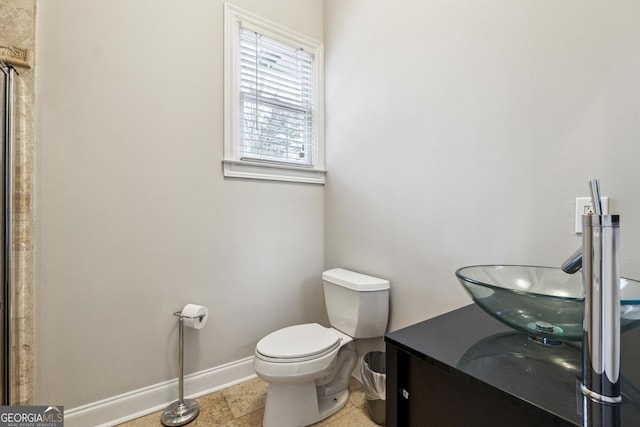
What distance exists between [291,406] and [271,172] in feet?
4.51

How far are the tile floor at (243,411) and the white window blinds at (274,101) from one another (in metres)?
1.48

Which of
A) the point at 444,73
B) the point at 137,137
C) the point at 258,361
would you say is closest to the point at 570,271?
the point at 444,73

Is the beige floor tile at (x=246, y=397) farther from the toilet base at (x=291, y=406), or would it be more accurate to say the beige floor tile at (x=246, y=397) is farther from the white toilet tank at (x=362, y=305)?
the white toilet tank at (x=362, y=305)

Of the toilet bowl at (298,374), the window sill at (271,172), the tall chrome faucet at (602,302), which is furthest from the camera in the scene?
the window sill at (271,172)

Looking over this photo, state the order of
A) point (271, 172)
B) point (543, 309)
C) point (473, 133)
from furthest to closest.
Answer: point (271, 172), point (473, 133), point (543, 309)

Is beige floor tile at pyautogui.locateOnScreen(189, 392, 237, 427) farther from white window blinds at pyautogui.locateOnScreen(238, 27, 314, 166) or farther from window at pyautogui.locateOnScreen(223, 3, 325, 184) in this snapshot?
white window blinds at pyautogui.locateOnScreen(238, 27, 314, 166)

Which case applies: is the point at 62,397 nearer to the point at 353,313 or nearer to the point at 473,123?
the point at 353,313

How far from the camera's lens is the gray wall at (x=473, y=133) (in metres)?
0.90

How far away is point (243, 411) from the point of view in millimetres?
1529

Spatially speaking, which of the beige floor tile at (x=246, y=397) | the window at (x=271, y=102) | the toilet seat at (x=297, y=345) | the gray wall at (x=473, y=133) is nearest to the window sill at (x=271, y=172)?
the window at (x=271, y=102)

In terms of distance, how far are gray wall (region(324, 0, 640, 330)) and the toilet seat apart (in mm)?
418

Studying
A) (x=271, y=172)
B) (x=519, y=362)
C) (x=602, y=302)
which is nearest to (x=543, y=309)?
(x=519, y=362)

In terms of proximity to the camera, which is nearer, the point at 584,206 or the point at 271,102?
the point at 584,206

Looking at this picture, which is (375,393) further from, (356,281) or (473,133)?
(473,133)
